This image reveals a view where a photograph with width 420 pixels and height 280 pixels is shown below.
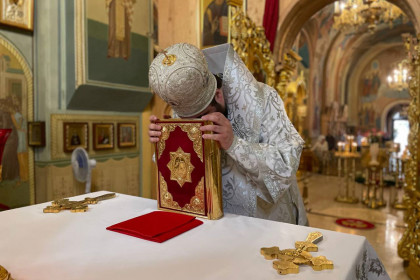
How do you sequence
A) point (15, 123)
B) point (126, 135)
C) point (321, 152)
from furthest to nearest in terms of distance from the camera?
point (321, 152)
point (126, 135)
point (15, 123)

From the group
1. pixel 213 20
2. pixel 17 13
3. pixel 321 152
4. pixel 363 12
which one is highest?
pixel 363 12

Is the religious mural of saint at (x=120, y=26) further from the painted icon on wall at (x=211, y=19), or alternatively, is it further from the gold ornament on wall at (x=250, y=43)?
the gold ornament on wall at (x=250, y=43)

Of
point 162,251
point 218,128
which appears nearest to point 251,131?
point 218,128

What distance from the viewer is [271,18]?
4.76 meters

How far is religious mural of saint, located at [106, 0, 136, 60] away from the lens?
4.85m

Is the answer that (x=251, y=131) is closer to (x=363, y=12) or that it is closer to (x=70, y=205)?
(x=70, y=205)

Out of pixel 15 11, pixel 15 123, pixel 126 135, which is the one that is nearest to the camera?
pixel 15 11

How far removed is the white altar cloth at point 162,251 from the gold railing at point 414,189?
122 inches

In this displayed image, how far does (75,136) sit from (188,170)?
11.6ft

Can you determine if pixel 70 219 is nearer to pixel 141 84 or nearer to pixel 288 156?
pixel 288 156

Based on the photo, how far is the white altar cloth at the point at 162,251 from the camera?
952mm

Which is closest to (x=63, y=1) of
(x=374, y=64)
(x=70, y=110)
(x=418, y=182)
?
(x=70, y=110)

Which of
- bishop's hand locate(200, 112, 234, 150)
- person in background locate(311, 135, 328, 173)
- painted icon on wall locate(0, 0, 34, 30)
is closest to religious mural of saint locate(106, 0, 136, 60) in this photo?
painted icon on wall locate(0, 0, 34, 30)

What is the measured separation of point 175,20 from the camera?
586cm
